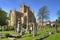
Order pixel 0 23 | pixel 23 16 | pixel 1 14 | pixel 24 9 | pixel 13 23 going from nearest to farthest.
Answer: pixel 0 23
pixel 1 14
pixel 13 23
pixel 23 16
pixel 24 9

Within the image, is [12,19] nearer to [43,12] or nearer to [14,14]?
[14,14]

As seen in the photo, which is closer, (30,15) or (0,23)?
(0,23)

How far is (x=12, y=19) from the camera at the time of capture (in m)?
85.8

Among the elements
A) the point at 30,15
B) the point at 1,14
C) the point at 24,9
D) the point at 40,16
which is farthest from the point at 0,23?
the point at 24,9

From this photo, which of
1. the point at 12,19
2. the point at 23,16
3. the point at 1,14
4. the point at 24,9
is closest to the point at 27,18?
the point at 23,16

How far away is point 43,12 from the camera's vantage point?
69.0m

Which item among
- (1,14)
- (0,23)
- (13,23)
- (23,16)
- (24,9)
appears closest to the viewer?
(0,23)

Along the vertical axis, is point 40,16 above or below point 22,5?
below

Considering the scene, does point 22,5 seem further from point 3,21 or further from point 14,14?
point 3,21

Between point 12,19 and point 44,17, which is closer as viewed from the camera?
point 44,17

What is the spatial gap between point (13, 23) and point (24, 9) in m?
23.8

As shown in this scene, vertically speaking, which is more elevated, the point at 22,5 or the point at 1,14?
the point at 22,5

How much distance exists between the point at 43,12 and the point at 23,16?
80.0 feet

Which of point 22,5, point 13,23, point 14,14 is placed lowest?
point 13,23
